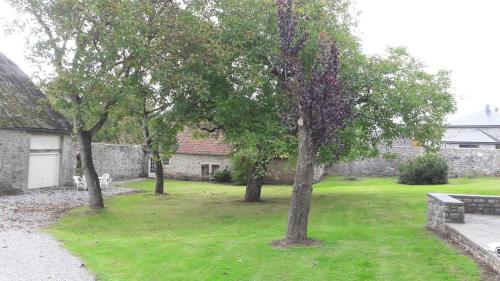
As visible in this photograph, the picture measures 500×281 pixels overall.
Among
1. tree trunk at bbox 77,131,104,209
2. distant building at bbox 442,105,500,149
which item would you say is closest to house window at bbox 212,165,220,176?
tree trunk at bbox 77,131,104,209

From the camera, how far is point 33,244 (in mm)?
12266

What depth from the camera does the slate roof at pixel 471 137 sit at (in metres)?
46.7

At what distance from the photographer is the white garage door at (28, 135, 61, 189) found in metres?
25.2

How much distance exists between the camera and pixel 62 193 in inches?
989

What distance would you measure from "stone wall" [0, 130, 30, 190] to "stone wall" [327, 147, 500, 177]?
69.7ft

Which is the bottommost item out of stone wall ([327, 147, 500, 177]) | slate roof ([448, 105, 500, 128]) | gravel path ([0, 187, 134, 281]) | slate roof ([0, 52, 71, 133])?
gravel path ([0, 187, 134, 281])

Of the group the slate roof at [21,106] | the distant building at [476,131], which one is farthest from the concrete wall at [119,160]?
the distant building at [476,131]

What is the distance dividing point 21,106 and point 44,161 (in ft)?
11.3

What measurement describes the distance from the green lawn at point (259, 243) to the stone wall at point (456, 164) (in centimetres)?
1359

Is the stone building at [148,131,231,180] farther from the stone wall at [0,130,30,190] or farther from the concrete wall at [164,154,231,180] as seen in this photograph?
the stone wall at [0,130,30,190]

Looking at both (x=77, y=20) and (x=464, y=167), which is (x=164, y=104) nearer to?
(x=77, y=20)

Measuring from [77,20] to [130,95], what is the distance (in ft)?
10.3

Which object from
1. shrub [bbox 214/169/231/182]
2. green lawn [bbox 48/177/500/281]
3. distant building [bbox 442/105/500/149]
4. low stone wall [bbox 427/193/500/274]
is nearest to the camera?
green lawn [bbox 48/177/500/281]

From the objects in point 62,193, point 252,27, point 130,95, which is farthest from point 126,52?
point 62,193
